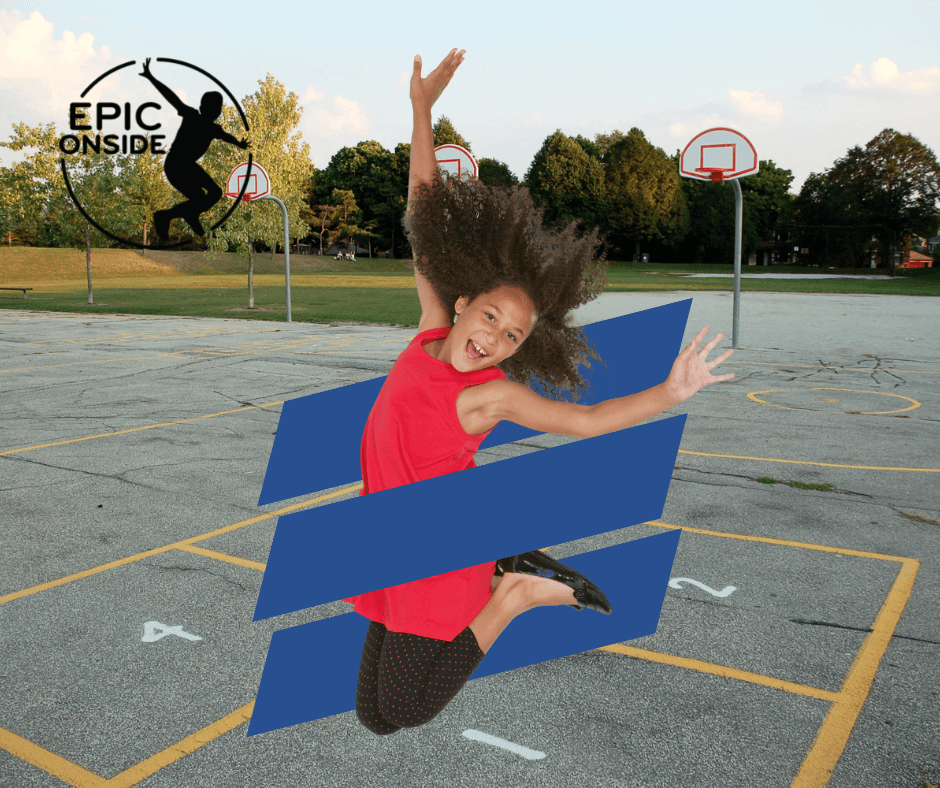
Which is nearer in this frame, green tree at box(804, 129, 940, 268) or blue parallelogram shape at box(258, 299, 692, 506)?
blue parallelogram shape at box(258, 299, 692, 506)

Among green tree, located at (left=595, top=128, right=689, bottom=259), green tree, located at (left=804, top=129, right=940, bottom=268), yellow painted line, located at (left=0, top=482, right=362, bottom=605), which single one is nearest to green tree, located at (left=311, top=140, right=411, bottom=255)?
green tree, located at (left=595, top=128, right=689, bottom=259)

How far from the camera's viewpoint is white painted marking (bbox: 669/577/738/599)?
4.31 m

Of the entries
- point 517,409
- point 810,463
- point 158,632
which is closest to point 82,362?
point 158,632

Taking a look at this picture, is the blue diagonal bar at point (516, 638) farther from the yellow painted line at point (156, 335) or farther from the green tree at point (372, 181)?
the green tree at point (372, 181)

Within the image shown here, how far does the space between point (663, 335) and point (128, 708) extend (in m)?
2.57

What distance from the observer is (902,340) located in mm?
17719

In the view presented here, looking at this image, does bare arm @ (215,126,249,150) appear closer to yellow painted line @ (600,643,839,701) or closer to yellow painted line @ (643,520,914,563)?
yellow painted line @ (643,520,914,563)

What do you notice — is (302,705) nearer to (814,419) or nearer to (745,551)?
(745,551)

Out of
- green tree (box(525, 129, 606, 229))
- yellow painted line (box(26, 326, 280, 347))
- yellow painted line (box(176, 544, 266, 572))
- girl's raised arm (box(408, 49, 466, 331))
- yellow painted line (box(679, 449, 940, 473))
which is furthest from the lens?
green tree (box(525, 129, 606, 229))

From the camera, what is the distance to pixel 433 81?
3.26m

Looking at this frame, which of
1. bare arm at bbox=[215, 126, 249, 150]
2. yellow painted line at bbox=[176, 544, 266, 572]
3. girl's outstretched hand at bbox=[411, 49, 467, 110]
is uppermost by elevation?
bare arm at bbox=[215, 126, 249, 150]

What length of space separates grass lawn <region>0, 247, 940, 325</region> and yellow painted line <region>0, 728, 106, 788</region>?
19653mm

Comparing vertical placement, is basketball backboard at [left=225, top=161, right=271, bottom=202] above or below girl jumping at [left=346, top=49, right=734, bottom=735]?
above

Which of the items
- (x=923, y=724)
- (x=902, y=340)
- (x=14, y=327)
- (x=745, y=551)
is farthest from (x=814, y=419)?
(x=14, y=327)
